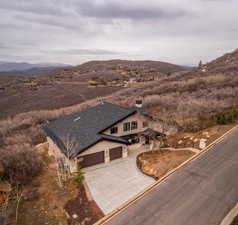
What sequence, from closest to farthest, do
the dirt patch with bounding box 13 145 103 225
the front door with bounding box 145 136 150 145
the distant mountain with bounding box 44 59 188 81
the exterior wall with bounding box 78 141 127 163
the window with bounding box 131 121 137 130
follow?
1. the dirt patch with bounding box 13 145 103 225
2. the exterior wall with bounding box 78 141 127 163
3. the window with bounding box 131 121 137 130
4. the front door with bounding box 145 136 150 145
5. the distant mountain with bounding box 44 59 188 81

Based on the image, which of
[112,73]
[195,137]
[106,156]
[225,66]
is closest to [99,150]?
[106,156]

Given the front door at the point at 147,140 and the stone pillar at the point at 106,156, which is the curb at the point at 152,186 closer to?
the stone pillar at the point at 106,156

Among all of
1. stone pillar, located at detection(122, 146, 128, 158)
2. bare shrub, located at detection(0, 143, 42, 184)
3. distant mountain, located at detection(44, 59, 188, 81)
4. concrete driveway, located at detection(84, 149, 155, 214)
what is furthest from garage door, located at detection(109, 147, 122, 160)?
distant mountain, located at detection(44, 59, 188, 81)

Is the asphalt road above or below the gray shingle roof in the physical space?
below

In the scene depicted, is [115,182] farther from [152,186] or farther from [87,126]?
[87,126]

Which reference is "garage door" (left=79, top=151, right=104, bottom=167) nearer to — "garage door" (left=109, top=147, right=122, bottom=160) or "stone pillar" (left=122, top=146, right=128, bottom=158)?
"garage door" (left=109, top=147, right=122, bottom=160)

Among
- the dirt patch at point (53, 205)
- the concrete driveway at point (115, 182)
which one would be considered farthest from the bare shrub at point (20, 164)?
the concrete driveway at point (115, 182)
